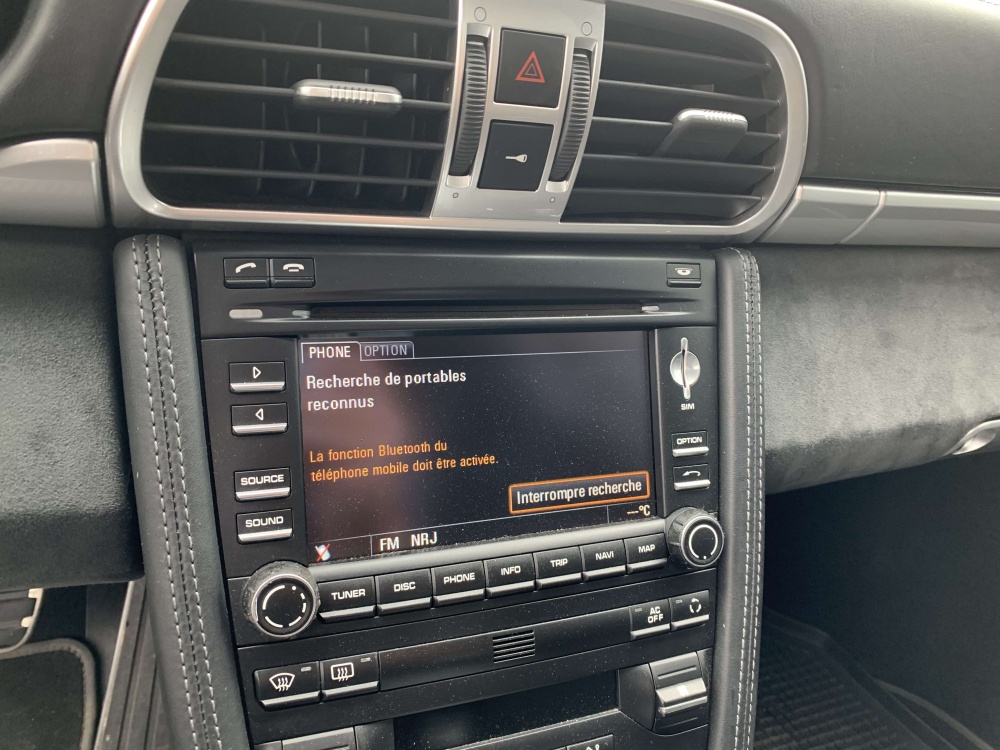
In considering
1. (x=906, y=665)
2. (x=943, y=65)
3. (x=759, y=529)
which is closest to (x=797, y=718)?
(x=906, y=665)

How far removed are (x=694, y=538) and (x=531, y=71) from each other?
0.63m

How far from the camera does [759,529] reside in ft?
3.58

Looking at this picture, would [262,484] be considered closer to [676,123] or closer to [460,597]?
[460,597]

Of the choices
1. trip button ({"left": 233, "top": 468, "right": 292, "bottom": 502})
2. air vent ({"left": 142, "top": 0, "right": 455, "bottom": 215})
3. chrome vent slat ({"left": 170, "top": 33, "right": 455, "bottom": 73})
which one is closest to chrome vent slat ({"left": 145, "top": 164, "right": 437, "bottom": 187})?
air vent ({"left": 142, "top": 0, "right": 455, "bottom": 215})

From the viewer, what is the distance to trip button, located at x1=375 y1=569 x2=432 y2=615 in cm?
86

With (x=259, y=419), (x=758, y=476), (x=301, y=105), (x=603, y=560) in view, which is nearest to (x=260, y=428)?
(x=259, y=419)

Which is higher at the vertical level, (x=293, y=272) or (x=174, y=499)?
(x=293, y=272)

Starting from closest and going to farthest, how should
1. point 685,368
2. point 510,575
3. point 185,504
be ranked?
point 185,504, point 510,575, point 685,368

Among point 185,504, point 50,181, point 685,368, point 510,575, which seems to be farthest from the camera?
point 685,368

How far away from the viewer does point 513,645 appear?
0.94 meters

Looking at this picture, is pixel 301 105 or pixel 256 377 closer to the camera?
pixel 301 105

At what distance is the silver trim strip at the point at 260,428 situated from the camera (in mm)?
826

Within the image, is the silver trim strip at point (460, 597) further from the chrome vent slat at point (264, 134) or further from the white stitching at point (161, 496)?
the chrome vent slat at point (264, 134)

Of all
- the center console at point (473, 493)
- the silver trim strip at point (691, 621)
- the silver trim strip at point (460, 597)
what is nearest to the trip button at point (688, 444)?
the center console at point (473, 493)
